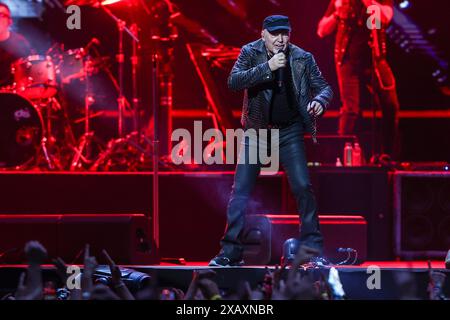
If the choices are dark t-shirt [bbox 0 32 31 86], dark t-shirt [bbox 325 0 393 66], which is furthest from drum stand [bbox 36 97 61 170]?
dark t-shirt [bbox 325 0 393 66]

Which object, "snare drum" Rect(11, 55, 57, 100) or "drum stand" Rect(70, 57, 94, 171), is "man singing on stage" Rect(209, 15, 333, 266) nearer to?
"drum stand" Rect(70, 57, 94, 171)

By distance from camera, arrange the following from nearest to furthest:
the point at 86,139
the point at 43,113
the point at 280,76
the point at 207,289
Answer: the point at 207,289
the point at 280,76
the point at 86,139
the point at 43,113

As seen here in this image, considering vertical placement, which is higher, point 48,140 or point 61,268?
point 48,140

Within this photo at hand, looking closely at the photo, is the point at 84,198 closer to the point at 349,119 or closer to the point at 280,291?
the point at 349,119

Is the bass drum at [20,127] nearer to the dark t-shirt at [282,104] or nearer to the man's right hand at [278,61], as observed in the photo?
the dark t-shirt at [282,104]

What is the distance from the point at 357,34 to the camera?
11250 mm

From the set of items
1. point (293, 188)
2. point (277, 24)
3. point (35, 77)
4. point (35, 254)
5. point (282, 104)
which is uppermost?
point (35, 77)

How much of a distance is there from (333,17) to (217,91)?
70.1 inches

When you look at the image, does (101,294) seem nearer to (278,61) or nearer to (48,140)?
(278,61)

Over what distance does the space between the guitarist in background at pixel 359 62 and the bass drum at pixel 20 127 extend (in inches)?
151

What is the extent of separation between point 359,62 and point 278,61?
5.05m

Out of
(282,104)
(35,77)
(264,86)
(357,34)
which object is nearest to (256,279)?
(282,104)

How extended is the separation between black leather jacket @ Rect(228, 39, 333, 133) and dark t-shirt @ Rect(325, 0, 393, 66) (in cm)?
432

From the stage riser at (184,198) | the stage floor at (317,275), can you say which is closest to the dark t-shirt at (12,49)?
the stage riser at (184,198)
